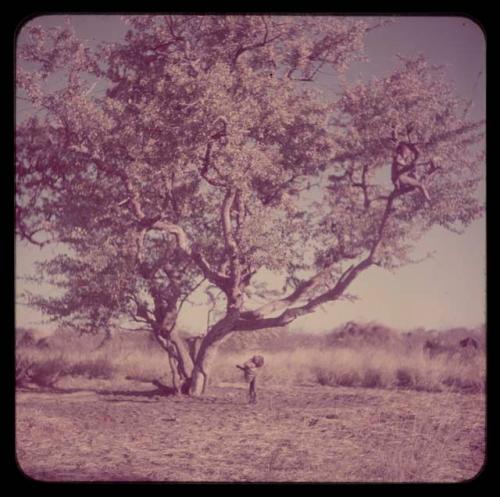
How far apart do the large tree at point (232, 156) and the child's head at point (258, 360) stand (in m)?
0.68

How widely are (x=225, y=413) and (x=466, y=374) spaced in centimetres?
266

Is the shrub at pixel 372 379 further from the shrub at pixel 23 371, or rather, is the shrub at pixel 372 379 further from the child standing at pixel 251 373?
the shrub at pixel 23 371

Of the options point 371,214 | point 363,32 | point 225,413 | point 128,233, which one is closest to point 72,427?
point 225,413

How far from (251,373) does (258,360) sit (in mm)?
178

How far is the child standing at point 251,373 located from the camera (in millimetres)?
7199

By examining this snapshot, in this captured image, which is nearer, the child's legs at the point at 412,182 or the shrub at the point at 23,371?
the child's legs at the point at 412,182

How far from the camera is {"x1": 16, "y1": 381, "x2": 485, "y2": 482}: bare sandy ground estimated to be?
5.81m

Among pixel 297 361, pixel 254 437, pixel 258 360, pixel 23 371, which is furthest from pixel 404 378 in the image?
pixel 23 371

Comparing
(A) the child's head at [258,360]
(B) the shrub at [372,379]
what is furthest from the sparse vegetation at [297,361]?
(A) the child's head at [258,360]

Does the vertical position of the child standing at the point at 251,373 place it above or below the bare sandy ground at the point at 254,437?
above

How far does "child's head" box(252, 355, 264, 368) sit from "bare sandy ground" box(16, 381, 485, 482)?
32 centimetres

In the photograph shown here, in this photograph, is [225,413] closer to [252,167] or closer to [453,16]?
[252,167]

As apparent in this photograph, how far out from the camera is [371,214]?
292 inches
